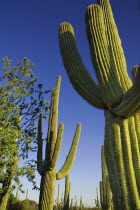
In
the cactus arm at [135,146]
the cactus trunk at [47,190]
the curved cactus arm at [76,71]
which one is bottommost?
the cactus trunk at [47,190]

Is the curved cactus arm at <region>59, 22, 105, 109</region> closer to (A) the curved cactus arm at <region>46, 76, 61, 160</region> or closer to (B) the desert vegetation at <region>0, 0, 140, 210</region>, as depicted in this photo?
(B) the desert vegetation at <region>0, 0, 140, 210</region>

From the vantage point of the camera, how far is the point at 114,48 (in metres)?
4.35

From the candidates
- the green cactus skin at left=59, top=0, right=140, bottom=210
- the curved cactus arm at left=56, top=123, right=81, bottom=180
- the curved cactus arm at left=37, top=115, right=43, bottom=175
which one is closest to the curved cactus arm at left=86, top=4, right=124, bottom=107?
the green cactus skin at left=59, top=0, right=140, bottom=210

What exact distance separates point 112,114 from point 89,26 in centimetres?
166

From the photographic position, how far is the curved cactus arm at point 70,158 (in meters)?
8.04

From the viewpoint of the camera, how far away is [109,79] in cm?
395

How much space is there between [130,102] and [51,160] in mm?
4900

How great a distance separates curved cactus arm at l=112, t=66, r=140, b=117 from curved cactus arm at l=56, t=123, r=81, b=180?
16.2 ft

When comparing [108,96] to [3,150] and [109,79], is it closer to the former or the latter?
[109,79]

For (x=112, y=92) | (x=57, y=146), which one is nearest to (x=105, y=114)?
(x=112, y=92)

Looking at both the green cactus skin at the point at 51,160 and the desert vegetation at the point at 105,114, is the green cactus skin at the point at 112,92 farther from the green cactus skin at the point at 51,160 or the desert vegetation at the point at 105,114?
the green cactus skin at the point at 51,160

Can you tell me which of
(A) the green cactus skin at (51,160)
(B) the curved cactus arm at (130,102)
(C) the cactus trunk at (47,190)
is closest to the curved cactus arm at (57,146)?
(A) the green cactus skin at (51,160)

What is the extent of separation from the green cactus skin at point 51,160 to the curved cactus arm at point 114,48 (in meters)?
4.17

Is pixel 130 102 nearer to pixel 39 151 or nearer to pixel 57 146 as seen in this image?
pixel 57 146
